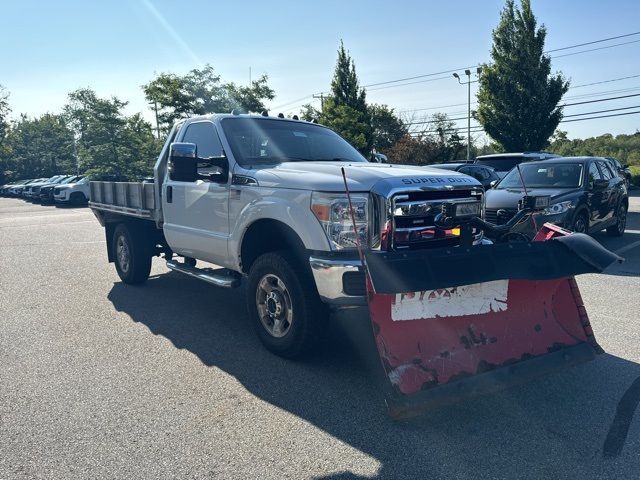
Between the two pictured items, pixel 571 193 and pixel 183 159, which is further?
pixel 571 193

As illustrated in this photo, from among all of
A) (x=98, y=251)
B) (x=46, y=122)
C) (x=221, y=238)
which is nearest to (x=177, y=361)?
(x=221, y=238)

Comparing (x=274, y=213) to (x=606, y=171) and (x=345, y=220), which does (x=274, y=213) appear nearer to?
(x=345, y=220)

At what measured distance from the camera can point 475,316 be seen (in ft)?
12.3

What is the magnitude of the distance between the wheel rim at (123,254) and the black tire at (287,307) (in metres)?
3.55

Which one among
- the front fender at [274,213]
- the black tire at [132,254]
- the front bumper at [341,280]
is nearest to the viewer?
the front bumper at [341,280]

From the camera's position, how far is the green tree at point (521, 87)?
27.8 metres

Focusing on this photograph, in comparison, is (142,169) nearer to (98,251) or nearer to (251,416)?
(98,251)

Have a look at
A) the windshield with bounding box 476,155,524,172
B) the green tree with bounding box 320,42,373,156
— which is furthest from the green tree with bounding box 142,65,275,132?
the windshield with bounding box 476,155,524,172

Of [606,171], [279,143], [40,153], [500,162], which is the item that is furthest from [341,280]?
[40,153]

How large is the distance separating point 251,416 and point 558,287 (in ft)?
8.36

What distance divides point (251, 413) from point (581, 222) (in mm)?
7967

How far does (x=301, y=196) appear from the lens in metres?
4.19

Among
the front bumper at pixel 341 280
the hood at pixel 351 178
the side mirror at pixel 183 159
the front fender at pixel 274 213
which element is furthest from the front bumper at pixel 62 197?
the front bumper at pixel 341 280

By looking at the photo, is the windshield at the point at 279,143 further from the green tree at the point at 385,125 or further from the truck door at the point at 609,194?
the green tree at the point at 385,125
